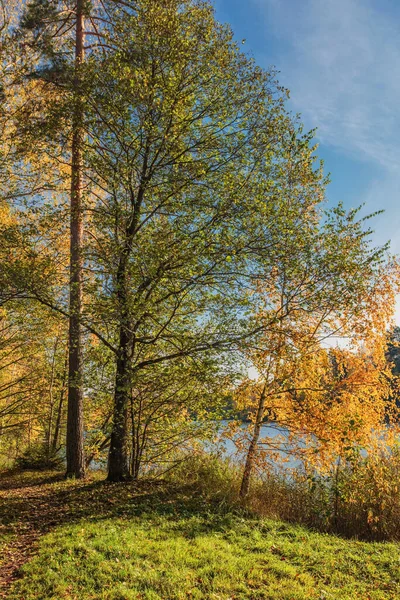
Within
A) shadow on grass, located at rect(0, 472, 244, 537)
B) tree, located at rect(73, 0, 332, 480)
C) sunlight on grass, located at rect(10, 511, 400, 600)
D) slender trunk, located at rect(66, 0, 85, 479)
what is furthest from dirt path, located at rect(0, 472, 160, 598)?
tree, located at rect(73, 0, 332, 480)

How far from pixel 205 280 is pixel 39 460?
8.33 meters

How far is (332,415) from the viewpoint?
7.16m

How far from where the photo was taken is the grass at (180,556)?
399cm

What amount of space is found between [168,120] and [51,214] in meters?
2.84

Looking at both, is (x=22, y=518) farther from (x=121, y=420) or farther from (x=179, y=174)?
(x=179, y=174)

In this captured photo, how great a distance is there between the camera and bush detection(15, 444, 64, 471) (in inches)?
444

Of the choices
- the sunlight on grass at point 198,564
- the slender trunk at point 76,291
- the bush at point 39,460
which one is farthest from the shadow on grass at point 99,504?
the bush at point 39,460

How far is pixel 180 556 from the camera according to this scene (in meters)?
4.71

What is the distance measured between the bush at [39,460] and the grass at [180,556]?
162 inches

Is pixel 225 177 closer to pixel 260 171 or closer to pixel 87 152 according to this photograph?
pixel 260 171

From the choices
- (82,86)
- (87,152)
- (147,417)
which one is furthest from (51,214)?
(147,417)

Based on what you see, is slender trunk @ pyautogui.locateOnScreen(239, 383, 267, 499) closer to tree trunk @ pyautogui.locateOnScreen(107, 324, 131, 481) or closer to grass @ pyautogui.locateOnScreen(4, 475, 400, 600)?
grass @ pyautogui.locateOnScreen(4, 475, 400, 600)

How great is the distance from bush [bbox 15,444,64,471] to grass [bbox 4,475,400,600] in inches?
162

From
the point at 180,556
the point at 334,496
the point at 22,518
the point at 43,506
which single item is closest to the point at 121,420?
the point at 43,506
